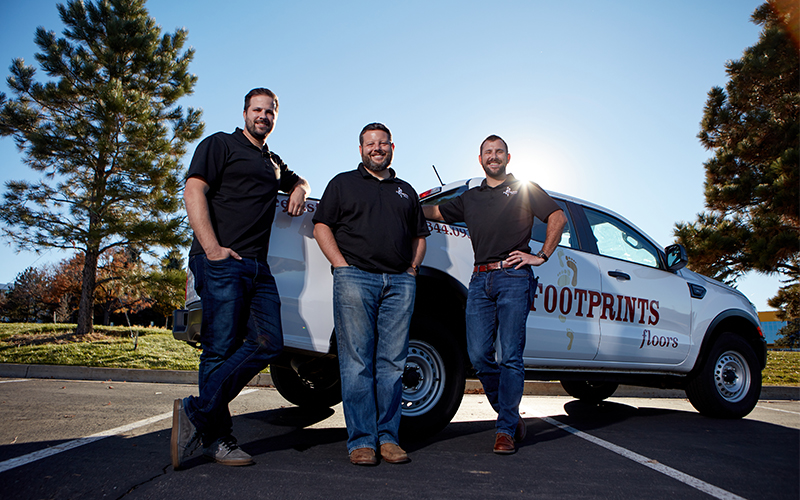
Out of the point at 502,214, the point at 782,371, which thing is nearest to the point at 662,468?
the point at 502,214

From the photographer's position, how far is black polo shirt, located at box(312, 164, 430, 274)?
3053 mm

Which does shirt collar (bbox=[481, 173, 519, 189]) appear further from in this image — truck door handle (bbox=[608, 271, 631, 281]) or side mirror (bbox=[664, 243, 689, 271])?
side mirror (bbox=[664, 243, 689, 271])

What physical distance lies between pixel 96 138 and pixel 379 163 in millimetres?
14955

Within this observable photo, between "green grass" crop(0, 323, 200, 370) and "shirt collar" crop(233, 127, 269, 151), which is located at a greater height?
"shirt collar" crop(233, 127, 269, 151)

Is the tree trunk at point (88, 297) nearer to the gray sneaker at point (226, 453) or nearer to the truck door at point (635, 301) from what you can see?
the gray sneaker at point (226, 453)

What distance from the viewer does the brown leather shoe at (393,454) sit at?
9.30 feet

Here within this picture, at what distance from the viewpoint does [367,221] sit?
3.08 meters

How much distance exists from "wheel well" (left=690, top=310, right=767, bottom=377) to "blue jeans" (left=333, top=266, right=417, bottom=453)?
342 cm

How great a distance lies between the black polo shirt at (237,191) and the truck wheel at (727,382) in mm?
4403

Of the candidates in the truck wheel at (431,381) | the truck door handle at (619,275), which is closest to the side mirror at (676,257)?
the truck door handle at (619,275)

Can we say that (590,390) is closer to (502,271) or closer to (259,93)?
(502,271)

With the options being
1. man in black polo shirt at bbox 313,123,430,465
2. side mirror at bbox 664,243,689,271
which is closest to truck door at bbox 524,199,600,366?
side mirror at bbox 664,243,689,271

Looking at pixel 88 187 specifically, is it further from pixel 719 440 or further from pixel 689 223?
pixel 689 223

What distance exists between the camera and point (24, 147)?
1539 cm
